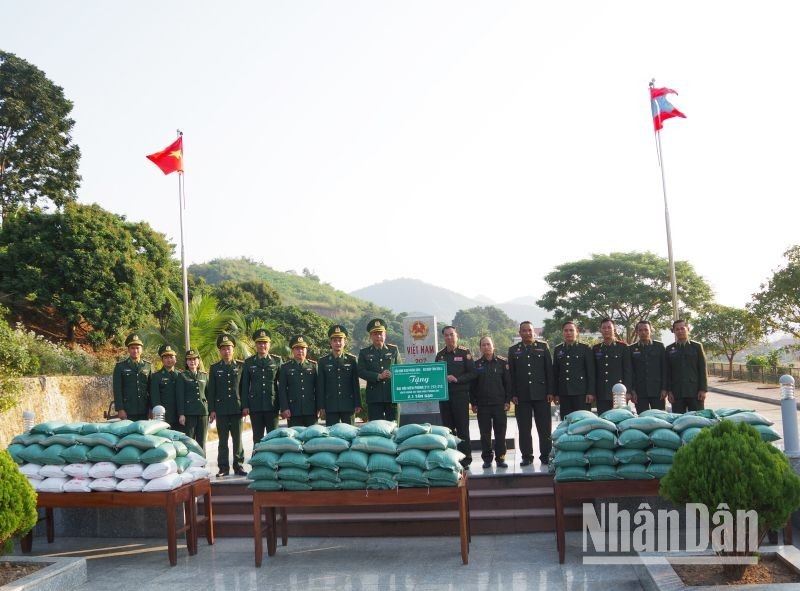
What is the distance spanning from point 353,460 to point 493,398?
2.38 metres

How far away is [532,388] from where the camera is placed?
793cm

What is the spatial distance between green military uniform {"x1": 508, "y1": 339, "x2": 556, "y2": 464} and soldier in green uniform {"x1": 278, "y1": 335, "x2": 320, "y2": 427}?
7.07 feet

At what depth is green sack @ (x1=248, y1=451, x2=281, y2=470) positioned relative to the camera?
6.03 meters

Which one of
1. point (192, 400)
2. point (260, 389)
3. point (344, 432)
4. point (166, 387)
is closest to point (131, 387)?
point (166, 387)

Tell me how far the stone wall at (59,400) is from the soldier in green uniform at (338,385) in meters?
→ 6.03

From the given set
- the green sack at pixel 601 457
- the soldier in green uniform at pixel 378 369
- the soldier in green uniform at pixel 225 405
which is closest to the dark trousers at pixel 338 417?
the soldier in green uniform at pixel 378 369

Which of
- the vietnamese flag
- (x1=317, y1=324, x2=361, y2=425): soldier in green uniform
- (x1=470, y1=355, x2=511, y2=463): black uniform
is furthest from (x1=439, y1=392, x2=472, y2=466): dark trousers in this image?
the vietnamese flag

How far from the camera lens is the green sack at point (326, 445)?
19.7 ft

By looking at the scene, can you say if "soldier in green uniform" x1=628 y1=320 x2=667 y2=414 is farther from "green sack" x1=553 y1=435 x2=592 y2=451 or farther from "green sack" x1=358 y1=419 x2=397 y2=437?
"green sack" x1=358 y1=419 x2=397 y2=437

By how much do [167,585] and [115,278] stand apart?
45.8 feet

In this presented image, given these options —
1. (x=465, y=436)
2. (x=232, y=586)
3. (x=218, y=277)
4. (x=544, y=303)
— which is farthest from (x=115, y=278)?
(x=218, y=277)

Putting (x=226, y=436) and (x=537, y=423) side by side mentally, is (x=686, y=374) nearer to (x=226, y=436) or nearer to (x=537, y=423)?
(x=537, y=423)

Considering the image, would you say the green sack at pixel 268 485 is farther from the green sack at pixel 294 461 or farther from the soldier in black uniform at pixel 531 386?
the soldier in black uniform at pixel 531 386

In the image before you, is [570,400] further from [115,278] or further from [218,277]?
[218,277]
